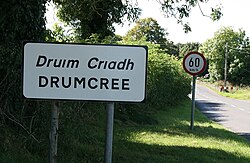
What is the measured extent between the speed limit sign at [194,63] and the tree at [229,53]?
228 feet

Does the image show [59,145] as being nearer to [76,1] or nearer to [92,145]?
[92,145]

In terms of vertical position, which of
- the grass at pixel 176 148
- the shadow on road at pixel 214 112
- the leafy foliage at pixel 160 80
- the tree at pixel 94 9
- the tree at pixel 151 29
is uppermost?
the tree at pixel 151 29

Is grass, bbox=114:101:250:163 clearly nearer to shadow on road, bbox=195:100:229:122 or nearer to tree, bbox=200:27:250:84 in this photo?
shadow on road, bbox=195:100:229:122

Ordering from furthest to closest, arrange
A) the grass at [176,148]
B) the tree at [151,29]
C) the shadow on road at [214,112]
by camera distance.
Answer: the tree at [151,29]
the shadow on road at [214,112]
the grass at [176,148]

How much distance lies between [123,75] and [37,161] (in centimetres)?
319

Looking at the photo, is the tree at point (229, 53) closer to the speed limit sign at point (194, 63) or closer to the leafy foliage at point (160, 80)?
the leafy foliage at point (160, 80)

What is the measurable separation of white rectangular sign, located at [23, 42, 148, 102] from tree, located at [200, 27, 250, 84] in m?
80.5

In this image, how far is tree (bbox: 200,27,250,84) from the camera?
83.8 meters

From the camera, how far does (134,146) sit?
8977 millimetres

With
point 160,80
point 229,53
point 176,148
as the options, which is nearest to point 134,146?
point 176,148

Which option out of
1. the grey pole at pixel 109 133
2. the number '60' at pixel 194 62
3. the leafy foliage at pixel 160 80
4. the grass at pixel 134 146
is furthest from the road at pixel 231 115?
the grey pole at pixel 109 133

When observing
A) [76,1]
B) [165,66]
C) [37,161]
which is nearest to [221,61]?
[165,66]

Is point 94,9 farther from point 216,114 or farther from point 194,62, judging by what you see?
point 216,114

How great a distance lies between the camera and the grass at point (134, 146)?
610cm
